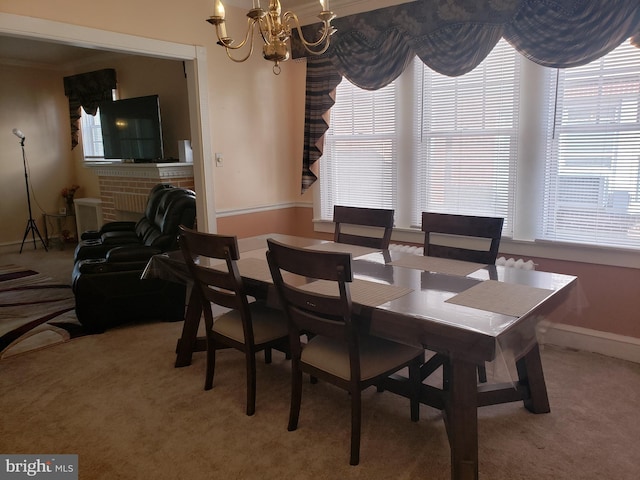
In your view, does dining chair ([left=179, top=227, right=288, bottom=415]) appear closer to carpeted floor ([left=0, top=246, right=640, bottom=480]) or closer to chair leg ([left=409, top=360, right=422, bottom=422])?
carpeted floor ([left=0, top=246, right=640, bottom=480])

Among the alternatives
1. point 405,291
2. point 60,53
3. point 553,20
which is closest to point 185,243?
point 405,291

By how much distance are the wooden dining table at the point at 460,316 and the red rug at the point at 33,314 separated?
1.52 metres

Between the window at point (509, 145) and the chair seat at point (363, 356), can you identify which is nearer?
the chair seat at point (363, 356)

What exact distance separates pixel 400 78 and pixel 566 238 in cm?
174

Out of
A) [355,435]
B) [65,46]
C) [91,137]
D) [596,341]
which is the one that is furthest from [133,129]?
[596,341]

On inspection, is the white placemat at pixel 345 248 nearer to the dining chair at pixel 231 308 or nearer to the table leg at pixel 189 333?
the dining chair at pixel 231 308

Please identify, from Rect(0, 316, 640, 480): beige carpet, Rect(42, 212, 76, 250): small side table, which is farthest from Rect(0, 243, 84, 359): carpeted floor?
Rect(42, 212, 76, 250): small side table

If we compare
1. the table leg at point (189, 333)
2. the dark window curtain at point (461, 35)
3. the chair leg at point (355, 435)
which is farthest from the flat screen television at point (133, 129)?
the chair leg at point (355, 435)

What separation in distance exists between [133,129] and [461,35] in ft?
13.5

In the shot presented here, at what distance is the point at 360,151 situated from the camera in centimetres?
420

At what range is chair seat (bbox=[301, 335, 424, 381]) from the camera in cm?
206

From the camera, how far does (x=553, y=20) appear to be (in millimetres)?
2926

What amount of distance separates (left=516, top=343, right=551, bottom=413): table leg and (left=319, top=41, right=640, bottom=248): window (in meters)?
1.12

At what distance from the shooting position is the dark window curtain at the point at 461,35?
110 inches
